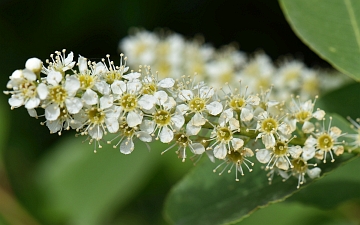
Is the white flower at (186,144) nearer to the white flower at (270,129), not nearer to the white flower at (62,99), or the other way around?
the white flower at (270,129)

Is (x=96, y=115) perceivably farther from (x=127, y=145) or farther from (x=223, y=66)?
(x=223, y=66)

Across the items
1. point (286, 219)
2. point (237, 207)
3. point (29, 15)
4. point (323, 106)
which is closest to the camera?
point (237, 207)

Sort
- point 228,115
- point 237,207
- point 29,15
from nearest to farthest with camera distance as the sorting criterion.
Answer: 1. point 228,115
2. point 237,207
3. point 29,15

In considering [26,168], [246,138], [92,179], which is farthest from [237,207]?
[26,168]

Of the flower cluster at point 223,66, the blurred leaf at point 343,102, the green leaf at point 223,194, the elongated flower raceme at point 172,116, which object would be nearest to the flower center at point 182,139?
the elongated flower raceme at point 172,116

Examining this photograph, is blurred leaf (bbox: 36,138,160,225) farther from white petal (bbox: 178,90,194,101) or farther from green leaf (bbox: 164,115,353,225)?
white petal (bbox: 178,90,194,101)

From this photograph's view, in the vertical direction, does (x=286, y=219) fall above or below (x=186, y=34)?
below

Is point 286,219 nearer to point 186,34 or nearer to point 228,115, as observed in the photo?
point 228,115

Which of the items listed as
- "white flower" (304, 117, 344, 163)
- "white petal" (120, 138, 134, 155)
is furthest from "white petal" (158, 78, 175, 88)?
"white flower" (304, 117, 344, 163)
